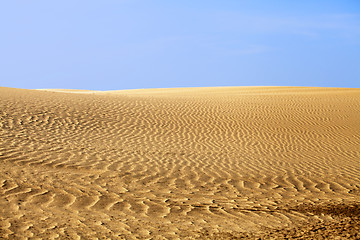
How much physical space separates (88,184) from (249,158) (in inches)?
190

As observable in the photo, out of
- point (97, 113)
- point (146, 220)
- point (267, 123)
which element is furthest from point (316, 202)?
point (97, 113)

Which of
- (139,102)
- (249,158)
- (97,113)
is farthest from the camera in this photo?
(139,102)

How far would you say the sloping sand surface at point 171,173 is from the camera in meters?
5.12

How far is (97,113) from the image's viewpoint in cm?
1572

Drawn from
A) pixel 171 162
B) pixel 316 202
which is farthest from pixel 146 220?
pixel 171 162

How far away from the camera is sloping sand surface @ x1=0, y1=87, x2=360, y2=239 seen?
16.8ft

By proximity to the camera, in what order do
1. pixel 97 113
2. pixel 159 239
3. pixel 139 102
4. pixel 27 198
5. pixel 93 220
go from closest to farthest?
pixel 159 239 → pixel 93 220 → pixel 27 198 → pixel 97 113 → pixel 139 102

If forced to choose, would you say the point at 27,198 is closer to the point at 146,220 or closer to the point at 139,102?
the point at 146,220

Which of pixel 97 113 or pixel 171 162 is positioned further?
pixel 97 113

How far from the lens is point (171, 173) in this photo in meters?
8.30

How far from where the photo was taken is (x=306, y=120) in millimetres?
17047

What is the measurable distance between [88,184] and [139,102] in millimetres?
12876

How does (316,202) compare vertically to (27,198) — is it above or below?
below

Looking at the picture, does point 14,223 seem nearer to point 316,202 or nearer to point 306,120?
point 316,202
